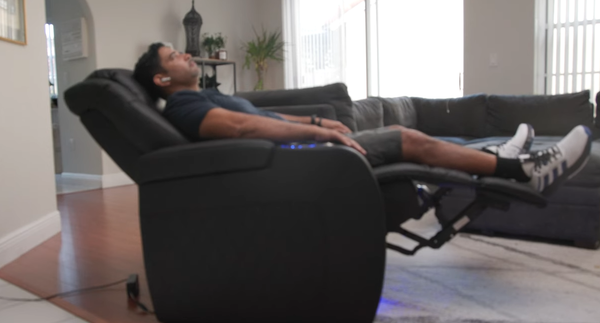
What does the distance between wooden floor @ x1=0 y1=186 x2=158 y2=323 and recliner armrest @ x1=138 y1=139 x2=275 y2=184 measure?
577 millimetres

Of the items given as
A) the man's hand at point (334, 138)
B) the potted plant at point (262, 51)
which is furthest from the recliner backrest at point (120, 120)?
the potted plant at point (262, 51)

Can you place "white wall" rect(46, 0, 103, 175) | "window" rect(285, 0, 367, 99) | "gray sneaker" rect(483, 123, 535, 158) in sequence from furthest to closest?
1. "window" rect(285, 0, 367, 99)
2. "white wall" rect(46, 0, 103, 175)
3. "gray sneaker" rect(483, 123, 535, 158)

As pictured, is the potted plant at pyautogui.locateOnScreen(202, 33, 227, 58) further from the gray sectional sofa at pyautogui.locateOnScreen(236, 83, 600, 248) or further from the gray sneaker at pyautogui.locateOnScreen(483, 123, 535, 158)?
the gray sneaker at pyautogui.locateOnScreen(483, 123, 535, 158)

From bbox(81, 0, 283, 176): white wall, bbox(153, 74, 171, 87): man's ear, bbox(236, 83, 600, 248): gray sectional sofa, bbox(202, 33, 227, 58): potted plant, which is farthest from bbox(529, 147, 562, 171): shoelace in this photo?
bbox(202, 33, 227, 58): potted plant

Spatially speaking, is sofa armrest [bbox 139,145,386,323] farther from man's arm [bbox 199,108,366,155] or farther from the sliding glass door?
the sliding glass door

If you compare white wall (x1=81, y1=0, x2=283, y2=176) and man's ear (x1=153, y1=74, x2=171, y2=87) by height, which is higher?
white wall (x1=81, y1=0, x2=283, y2=176)

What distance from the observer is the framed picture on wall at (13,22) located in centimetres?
241

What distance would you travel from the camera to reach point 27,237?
2.54 metres

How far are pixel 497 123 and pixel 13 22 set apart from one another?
3.37 m

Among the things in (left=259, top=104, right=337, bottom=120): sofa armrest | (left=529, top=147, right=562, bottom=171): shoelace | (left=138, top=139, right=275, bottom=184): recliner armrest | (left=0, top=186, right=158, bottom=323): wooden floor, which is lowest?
(left=0, top=186, right=158, bottom=323): wooden floor

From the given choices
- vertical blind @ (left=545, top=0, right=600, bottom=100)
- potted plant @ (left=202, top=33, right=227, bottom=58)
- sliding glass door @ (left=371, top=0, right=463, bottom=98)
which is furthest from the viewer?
potted plant @ (left=202, top=33, right=227, bottom=58)

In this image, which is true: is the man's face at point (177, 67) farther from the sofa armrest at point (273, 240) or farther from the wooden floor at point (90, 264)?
the wooden floor at point (90, 264)

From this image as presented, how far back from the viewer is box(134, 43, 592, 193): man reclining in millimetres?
1590

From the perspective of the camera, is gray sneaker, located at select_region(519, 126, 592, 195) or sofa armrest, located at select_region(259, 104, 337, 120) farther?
sofa armrest, located at select_region(259, 104, 337, 120)
